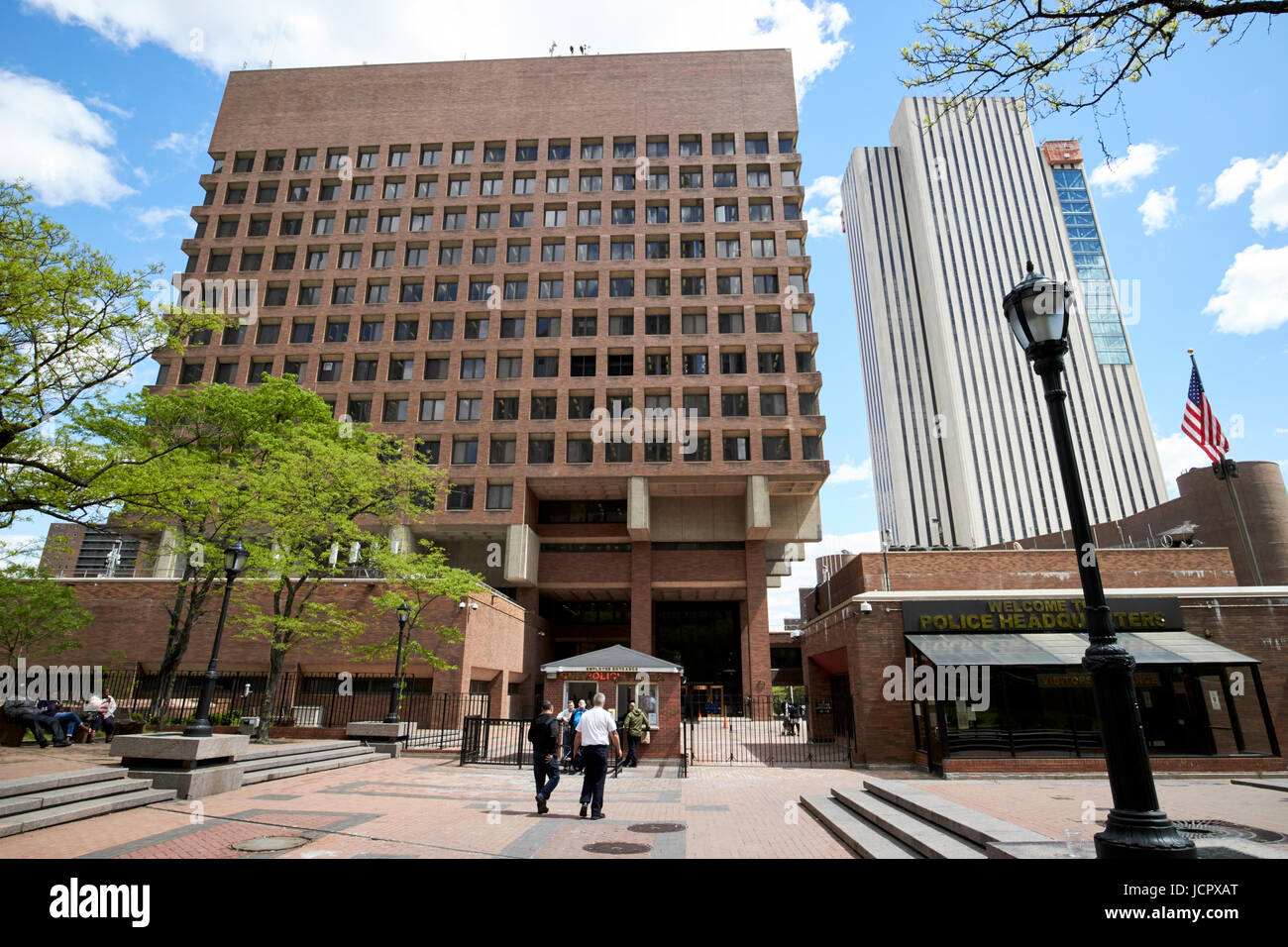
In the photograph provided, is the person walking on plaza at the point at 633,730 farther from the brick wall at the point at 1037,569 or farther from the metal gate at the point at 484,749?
the brick wall at the point at 1037,569

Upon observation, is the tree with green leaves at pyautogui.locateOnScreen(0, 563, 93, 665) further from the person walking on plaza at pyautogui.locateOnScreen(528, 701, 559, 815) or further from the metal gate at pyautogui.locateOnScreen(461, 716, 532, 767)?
the person walking on plaza at pyautogui.locateOnScreen(528, 701, 559, 815)

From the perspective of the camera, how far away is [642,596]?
39.8 m

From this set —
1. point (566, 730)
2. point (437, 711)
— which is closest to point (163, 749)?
point (566, 730)

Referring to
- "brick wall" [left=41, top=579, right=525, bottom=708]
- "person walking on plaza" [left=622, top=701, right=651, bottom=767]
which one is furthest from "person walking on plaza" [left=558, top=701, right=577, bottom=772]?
"brick wall" [left=41, top=579, right=525, bottom=708]

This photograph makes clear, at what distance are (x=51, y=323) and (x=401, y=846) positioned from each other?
1287 centimetres

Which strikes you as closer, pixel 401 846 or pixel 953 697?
pixel 401 846

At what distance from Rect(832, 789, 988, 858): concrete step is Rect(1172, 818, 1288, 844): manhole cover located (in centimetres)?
257

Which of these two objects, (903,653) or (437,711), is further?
(437,711)

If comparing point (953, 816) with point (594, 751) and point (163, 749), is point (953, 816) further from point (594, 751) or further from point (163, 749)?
point (163, 749)

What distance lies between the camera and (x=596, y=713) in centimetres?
998

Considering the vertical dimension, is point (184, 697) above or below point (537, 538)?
below

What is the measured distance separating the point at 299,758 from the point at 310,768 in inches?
29.2
